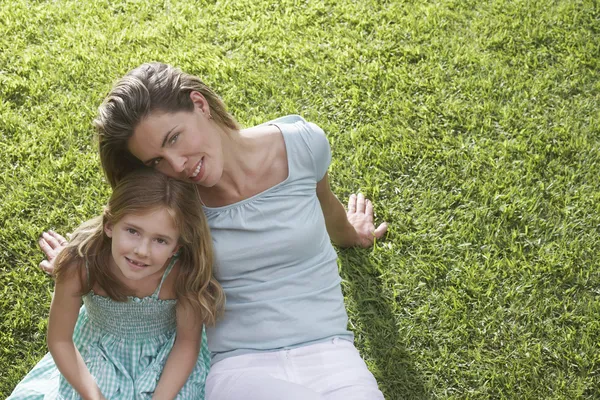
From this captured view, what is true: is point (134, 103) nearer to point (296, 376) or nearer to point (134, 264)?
point (134, 264)

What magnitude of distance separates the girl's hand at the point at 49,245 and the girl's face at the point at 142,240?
3.46 ft

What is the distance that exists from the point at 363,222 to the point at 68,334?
1632 mm

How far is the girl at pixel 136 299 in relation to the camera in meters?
2.64

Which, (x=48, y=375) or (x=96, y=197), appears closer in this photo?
(x=48, y=375)

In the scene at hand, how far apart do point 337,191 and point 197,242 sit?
1.44 meters

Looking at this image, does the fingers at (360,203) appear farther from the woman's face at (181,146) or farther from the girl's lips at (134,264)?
the girl's lips at (134,264)

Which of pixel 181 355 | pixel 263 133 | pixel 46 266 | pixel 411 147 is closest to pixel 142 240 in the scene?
pixel 181 355

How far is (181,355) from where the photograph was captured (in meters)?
2.81

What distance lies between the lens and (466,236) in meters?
3.74

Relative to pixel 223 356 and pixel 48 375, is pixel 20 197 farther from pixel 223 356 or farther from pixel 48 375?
pixel 223 356

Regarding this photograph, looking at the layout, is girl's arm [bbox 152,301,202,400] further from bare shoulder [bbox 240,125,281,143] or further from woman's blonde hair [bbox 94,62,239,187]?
bare shoulder [bbox 240,125,281,143]

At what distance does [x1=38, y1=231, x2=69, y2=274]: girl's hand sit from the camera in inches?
141

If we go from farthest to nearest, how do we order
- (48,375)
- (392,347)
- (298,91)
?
(298,91), (392,347), (48,375)

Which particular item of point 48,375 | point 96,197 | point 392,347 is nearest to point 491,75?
point 392,347
